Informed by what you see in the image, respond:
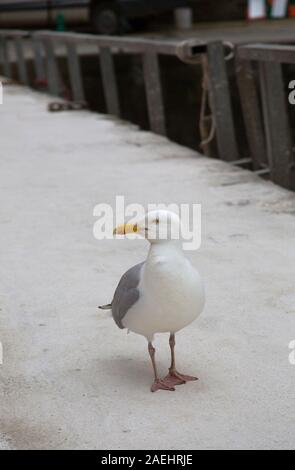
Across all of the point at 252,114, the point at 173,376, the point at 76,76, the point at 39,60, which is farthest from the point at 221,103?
the point at 39,60

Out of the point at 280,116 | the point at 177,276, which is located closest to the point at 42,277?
the point at 177,276

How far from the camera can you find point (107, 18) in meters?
19.9

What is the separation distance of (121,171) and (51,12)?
13.6 meters

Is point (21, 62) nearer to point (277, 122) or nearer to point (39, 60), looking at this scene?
point (39, 60)

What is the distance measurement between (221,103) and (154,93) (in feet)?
5.32

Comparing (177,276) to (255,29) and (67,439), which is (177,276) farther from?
(255,29)

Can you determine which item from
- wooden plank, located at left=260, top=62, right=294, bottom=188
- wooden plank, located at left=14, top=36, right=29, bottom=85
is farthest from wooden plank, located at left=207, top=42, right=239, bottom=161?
wooden plank, located at left=14, top=36, right=29, bottom=85

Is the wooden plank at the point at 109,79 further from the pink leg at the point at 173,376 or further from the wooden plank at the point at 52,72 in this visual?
the pink leg at the point at 173,376

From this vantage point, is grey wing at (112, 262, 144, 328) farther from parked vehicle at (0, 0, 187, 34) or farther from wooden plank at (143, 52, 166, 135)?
parked vehicle at (0, 0, 187, 34)

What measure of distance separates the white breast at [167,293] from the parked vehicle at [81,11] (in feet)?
55.7

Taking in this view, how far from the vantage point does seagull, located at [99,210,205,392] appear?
10.3 feet

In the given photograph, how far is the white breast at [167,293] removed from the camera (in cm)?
315

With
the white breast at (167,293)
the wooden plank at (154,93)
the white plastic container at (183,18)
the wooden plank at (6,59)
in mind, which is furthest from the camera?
the white plastic container at (183,18)

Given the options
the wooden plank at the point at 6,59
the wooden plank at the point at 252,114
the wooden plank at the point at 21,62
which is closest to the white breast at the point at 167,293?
the wooden plank at the point at 252,114
